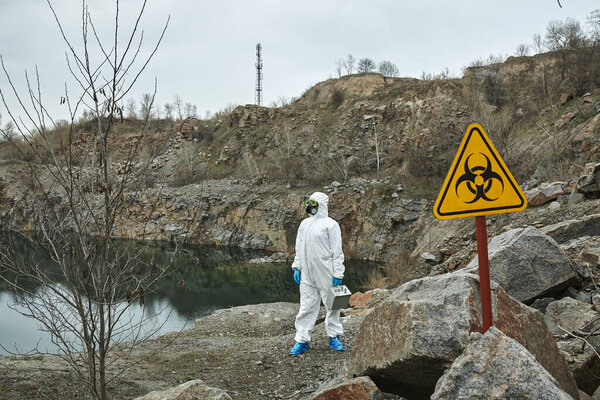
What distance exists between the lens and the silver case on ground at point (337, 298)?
17.8 feet

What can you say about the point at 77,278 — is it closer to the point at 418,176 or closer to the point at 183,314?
the point at 183,314

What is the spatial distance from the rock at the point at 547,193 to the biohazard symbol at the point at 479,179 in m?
9.37

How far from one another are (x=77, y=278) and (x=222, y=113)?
4724cm

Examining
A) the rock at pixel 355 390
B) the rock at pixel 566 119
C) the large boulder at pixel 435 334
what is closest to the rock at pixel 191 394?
the rock at pixel 355 390

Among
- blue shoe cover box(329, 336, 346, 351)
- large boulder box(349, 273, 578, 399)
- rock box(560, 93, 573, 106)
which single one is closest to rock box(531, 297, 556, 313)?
large boulder box(349, 273, 578, 399)

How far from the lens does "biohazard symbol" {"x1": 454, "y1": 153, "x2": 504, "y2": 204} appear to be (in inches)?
93.7

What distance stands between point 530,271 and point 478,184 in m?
2.55

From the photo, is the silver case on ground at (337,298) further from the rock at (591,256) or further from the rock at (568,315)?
the rock at (591,256)

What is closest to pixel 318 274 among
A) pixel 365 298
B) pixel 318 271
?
pixel 318 271

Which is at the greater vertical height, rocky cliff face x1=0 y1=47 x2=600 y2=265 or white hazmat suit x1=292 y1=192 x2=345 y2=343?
rocky cliff face x1=0 y1=47 x2=600 y2=265

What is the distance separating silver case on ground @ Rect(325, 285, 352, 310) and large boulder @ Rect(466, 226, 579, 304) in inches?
67.2

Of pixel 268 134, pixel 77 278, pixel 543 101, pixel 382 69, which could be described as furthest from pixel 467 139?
pixel 382 69

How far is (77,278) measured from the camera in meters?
2.68

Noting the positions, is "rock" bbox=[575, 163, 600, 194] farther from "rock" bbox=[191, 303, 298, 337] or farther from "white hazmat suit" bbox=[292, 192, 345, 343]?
"rock" bbox=[191, 303, 298, 337]
